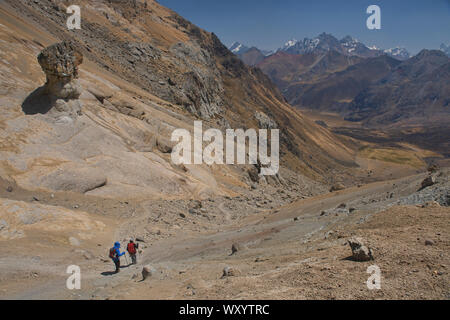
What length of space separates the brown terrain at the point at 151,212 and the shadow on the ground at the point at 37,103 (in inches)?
4.5

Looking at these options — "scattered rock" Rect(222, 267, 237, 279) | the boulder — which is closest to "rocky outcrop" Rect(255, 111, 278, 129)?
the boulder

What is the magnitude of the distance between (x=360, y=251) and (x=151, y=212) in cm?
1405

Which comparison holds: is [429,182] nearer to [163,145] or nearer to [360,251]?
[360,251]

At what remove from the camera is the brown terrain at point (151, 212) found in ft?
26.5

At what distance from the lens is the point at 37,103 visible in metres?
21.7

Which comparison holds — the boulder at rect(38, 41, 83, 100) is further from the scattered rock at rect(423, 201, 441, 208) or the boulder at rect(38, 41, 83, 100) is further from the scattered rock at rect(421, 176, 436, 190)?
the scattered rock at rect(421, 176, 436, 190)

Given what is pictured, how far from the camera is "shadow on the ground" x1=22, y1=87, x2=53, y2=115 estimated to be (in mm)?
21089

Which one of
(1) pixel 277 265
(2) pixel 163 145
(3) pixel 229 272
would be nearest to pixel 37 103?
(2) pixel 163 145

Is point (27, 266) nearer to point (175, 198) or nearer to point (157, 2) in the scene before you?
point (175, 198)

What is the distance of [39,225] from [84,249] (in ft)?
7.11

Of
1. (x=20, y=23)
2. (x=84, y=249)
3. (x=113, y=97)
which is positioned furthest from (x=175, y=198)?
(x=20, y=23)

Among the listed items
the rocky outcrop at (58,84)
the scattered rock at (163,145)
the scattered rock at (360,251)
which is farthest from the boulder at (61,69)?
the scattered rock at (360,251)

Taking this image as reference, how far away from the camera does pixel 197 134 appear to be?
113 ft

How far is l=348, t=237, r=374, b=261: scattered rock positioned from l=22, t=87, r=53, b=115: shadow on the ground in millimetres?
20734
